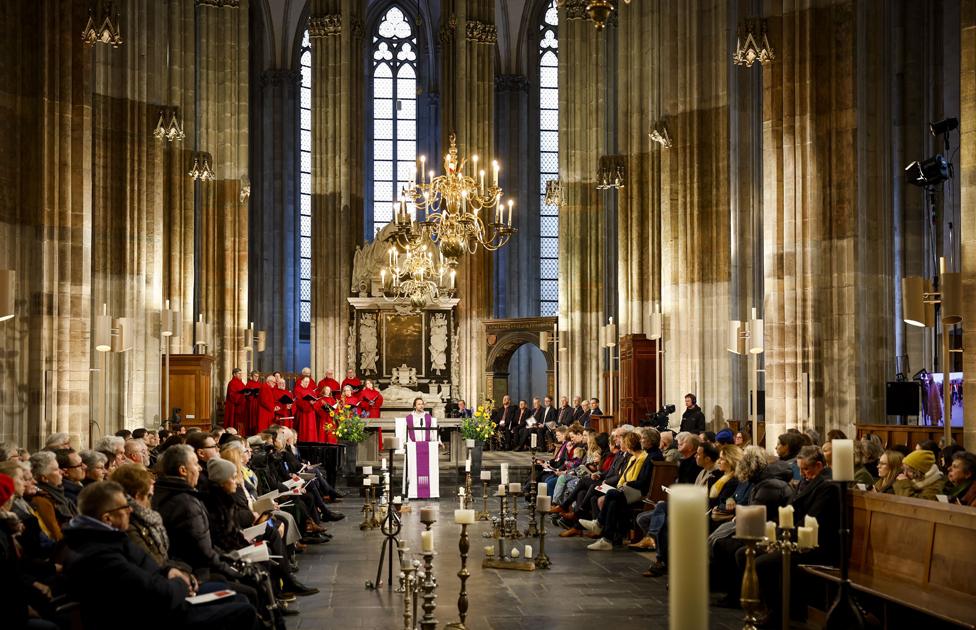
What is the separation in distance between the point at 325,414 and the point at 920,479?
1589 cm

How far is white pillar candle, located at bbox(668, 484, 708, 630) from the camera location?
2.13m

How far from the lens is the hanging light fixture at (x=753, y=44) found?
15.3m

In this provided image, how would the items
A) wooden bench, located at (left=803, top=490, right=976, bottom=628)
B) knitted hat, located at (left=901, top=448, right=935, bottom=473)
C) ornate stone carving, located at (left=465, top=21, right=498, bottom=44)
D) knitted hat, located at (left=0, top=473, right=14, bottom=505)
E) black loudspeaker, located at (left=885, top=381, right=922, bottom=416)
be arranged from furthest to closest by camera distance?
1. ornate stone carving, located at (left=465, top=21, right=498, bottom=44)
2. black loudspeaker, located at (left=885, top=381, right=922, bottom=416)
3. knitted hat, located at (left=901, top=448, right=935, bottom=473)
4. wooden bench, located at (left=803, top=490, right=976, bottom=628)
5. knitted hat, located at (left=0, top=473, right=14, bottom=505)

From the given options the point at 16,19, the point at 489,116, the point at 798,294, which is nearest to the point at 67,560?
the point at 16,19

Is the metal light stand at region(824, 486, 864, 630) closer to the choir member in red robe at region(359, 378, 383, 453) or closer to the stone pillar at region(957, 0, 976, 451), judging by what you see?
the stone pillar at region(957, 0, 976, 451)

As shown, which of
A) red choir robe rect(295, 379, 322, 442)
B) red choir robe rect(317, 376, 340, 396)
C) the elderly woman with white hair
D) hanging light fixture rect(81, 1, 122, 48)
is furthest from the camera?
red choir robe rect(317, 376, 340, 396)

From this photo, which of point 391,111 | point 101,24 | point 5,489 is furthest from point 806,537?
point 391,111

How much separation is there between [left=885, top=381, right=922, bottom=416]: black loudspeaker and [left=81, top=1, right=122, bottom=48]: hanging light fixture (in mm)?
10232

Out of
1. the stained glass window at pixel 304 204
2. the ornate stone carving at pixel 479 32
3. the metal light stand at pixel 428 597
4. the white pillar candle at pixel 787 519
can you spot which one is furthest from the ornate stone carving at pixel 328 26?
the white pillar candle at pixel 787 519

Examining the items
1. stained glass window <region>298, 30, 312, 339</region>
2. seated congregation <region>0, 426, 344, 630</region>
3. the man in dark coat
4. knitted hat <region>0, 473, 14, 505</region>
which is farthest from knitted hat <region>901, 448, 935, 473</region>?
stained glass window <region>298, 30, 312, 339</region>

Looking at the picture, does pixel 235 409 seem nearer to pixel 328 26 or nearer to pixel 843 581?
pixel 328 26

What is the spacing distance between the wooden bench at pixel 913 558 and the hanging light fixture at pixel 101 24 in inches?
412

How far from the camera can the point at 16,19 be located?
13.9 meters

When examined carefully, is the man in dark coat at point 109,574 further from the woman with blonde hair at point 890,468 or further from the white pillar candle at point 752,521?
the woman with blonde hair at point 890,468
